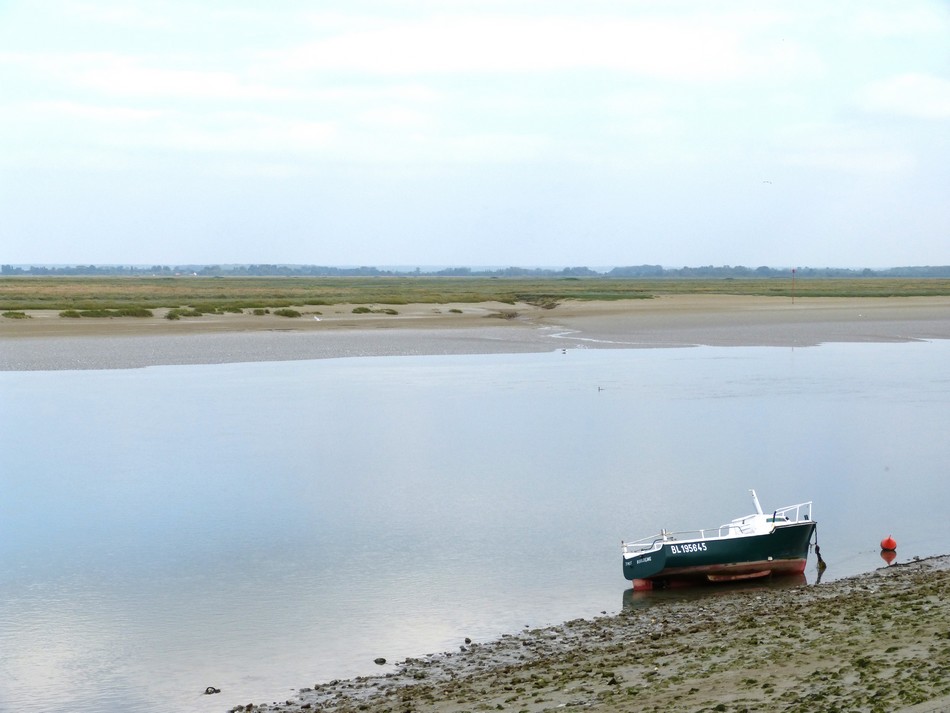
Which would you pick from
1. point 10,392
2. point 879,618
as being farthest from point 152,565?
point 10,392

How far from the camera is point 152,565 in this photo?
53.5 ft

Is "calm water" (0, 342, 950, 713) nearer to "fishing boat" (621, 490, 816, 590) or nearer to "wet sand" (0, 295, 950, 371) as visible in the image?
"fishing boat" (621, 490, 816, 590)

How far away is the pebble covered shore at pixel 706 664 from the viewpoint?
28.6 ft

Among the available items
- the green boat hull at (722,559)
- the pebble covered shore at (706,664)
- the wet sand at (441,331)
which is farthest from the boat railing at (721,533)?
the wet sand at (441,331)

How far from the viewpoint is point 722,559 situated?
14844mm

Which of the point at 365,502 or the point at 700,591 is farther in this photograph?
the point at 365,502

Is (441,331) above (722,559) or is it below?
above

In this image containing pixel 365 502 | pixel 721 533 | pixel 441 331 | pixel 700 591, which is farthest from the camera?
pixel 441 331

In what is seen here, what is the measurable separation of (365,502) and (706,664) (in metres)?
11.2

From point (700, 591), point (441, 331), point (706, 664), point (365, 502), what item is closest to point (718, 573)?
point (700, 591)

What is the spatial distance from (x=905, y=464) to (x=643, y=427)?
703 cm

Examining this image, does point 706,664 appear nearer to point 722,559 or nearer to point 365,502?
point 722,559

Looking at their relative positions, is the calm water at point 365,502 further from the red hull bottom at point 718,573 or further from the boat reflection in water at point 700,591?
the red hull bottom at point 718,573

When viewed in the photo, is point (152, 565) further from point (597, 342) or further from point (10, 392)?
point (597, 342)
